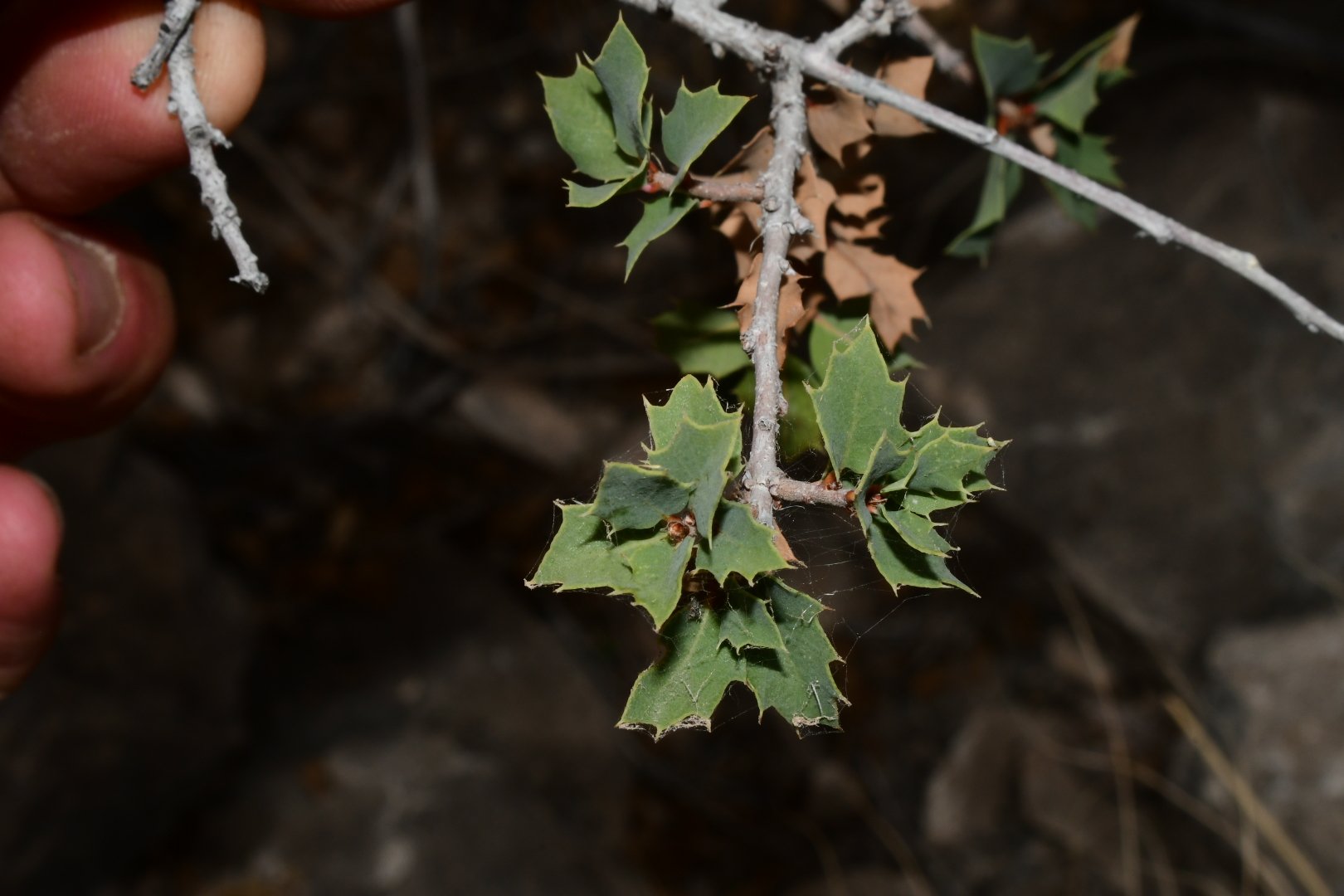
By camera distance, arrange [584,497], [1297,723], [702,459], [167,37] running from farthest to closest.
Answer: [584,497]
[1297,723]
[167,37]
[702,459]

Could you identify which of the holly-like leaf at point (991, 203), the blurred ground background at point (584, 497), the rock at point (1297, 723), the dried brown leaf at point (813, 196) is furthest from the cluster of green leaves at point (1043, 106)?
the rock at point (1297, 723)

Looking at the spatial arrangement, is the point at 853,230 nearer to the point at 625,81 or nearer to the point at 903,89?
the point at 903,89

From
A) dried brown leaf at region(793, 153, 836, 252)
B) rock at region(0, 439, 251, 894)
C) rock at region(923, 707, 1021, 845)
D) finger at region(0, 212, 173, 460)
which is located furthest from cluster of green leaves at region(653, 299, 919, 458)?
rock at region(923, 707, 1021, 845)

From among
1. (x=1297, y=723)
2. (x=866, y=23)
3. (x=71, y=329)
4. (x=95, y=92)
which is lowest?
(x=1297, y=723)

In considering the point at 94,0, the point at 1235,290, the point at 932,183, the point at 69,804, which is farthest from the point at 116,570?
the point at 1235,290

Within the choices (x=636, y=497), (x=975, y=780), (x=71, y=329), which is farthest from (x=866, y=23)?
(x=975, y=780)

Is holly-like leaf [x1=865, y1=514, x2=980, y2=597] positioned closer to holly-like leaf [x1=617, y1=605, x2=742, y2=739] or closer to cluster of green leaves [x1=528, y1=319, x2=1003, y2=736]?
cluster of green leaves [x1=528, y1=319, x2=1003, y2=736]

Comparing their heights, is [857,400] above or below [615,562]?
above
